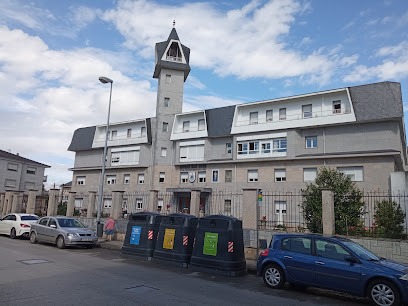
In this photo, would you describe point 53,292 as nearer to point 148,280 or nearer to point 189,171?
point 148,280

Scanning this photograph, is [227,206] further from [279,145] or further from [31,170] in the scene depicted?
[31,170]

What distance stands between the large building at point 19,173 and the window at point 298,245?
5336 cm

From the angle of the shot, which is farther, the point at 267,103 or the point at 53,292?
the point at 267,103

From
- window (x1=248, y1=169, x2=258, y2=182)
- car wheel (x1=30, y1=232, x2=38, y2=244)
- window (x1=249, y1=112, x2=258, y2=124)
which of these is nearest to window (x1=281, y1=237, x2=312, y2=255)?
car wheel (x1=30, y1=232, x2=38, y2=244)

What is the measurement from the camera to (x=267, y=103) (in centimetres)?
3600

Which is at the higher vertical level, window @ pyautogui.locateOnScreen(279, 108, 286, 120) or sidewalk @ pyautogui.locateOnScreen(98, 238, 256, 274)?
window @ pyautogui.locateOnScreen(279, 108, 286, 120)

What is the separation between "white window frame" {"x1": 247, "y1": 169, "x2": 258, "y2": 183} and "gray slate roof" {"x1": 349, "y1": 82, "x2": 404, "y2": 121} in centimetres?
1092

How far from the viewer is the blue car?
7.39 metres

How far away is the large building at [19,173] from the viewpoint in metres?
54.1

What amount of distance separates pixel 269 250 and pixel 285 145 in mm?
25016

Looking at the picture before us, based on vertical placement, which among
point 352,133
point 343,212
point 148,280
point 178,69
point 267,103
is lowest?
point 148,280

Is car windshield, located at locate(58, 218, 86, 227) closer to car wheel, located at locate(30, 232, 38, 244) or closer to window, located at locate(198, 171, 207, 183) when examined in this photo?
car wheel, located at locate(30, 232, 38, 244)

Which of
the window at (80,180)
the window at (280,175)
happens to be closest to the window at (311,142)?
the window at (280,175)

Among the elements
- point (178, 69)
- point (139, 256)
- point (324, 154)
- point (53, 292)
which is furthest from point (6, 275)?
point (178, 69)
